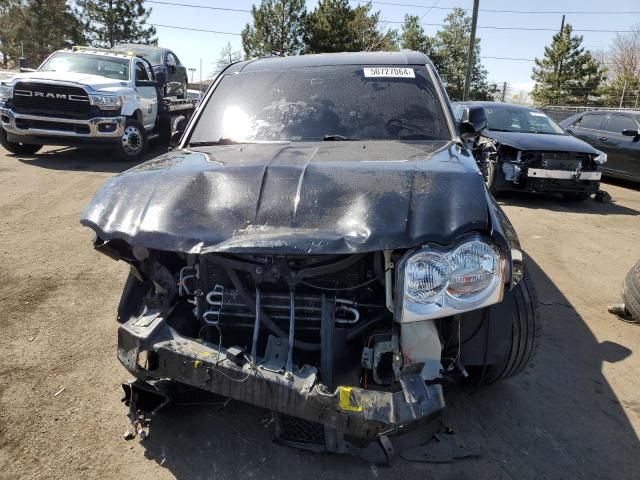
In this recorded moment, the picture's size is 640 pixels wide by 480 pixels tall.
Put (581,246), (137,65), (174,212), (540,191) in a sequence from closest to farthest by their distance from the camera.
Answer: (174,212) → (581,246) → (540,191) → (137,65)

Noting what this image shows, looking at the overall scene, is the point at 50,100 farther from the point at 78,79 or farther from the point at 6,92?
the point at 6,92

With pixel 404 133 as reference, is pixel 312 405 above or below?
below

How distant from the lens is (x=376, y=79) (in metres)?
3.51

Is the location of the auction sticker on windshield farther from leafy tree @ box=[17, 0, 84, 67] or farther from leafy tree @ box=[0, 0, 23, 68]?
leafy tree @ box=[0, 0, 23, 68]

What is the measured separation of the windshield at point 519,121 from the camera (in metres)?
8.77

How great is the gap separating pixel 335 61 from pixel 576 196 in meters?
6.52

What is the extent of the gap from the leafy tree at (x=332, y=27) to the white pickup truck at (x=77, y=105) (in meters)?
30.1

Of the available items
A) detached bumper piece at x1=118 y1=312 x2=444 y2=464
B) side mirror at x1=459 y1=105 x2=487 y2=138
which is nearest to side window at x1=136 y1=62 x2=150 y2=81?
side mirror at x1=459 y1=105 x2=487 y2=138

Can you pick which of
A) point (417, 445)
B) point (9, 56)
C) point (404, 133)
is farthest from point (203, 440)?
point (9, 56)

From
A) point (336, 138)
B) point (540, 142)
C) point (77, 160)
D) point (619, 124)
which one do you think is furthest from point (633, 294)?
point (77, 160)

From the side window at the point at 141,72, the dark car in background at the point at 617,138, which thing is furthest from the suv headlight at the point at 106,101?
the dark car in background at the point at 617,138

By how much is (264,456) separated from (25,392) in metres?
1.47

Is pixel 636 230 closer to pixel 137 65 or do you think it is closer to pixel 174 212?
pixel 174 212

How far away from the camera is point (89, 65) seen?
10.3 m
